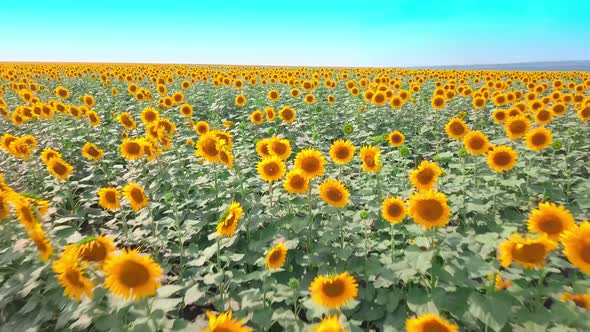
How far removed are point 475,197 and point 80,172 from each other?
7734 mm

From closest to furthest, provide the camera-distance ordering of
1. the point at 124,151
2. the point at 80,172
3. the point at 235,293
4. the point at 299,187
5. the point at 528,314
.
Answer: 1. the point at 528,314
2. the point at 235,293
3. the point at 299,187
4. the point at 124,151
5. the point at 80,172

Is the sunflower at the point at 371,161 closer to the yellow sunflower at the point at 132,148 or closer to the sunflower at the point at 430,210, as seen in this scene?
the sunflower at the point at 430,210

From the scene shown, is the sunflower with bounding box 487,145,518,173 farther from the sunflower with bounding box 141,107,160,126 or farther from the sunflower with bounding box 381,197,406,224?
the sunflower with bounding box 141,107,160,126

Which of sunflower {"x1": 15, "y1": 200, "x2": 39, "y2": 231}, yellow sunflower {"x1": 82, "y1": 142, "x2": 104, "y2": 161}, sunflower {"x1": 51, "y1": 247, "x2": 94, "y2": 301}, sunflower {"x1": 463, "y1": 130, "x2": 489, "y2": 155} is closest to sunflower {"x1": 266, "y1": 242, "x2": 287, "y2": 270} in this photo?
sunflower {"x1": 51, "y1": 247, "x2": 94, "y2": 301}

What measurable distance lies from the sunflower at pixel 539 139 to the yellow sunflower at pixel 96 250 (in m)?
5.73

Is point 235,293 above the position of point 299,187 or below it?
below

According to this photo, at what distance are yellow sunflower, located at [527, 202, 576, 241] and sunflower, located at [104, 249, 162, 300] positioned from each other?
3.22 metres

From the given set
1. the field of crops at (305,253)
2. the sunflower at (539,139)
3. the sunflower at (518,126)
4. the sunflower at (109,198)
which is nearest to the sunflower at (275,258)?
the field of crops at (305,253)

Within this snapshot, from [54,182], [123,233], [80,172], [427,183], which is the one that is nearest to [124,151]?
[123,233]

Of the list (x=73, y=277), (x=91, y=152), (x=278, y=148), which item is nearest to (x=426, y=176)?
(x=278, y=148)

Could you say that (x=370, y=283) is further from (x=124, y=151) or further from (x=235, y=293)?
(x=124, y=151)

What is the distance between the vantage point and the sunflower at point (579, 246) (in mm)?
2629

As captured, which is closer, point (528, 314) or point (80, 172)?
point (528, 314)

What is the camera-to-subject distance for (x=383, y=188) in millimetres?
5293
